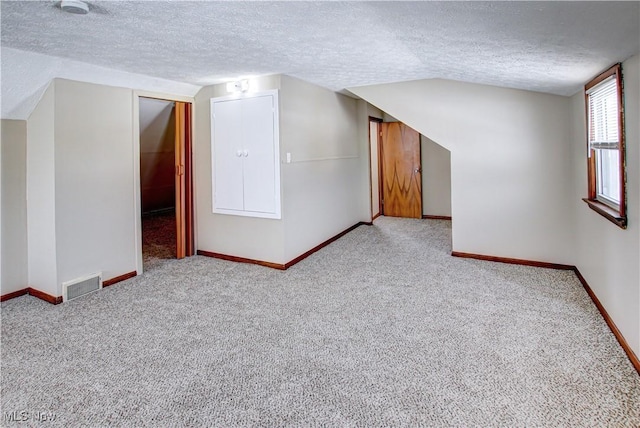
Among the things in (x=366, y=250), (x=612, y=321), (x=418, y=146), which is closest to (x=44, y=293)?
(x=366, y=250)

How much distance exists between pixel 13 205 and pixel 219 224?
6.43 feet

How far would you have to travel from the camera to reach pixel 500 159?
13.4 feet

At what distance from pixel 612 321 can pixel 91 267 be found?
4276 millimetres

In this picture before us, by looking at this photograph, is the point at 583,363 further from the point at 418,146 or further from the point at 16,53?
the point at 418,146

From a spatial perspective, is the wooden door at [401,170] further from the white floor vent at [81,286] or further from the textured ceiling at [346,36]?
the white floor vent at [81,286]

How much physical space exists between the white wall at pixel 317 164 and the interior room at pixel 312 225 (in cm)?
4

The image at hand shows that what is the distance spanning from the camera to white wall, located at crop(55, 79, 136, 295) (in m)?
3.28

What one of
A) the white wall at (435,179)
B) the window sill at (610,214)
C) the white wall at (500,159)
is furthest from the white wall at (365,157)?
the window sill at (610,214)

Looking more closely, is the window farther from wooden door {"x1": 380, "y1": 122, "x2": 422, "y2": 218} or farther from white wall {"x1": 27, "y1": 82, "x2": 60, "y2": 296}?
white wall {"x1": 27, "y1": 82, "x2": 60, "y2": 296}

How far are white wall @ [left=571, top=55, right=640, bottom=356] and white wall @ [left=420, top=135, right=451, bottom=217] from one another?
3329mm

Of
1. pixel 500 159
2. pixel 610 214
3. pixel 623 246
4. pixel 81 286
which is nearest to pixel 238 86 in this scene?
pixel 81 286

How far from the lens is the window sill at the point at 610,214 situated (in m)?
2.28


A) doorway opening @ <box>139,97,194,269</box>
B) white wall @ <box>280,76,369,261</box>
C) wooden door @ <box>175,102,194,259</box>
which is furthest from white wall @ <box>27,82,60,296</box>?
white wall @ <box>280,76,369,261</box>

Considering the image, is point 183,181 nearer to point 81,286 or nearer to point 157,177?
point 81,286
